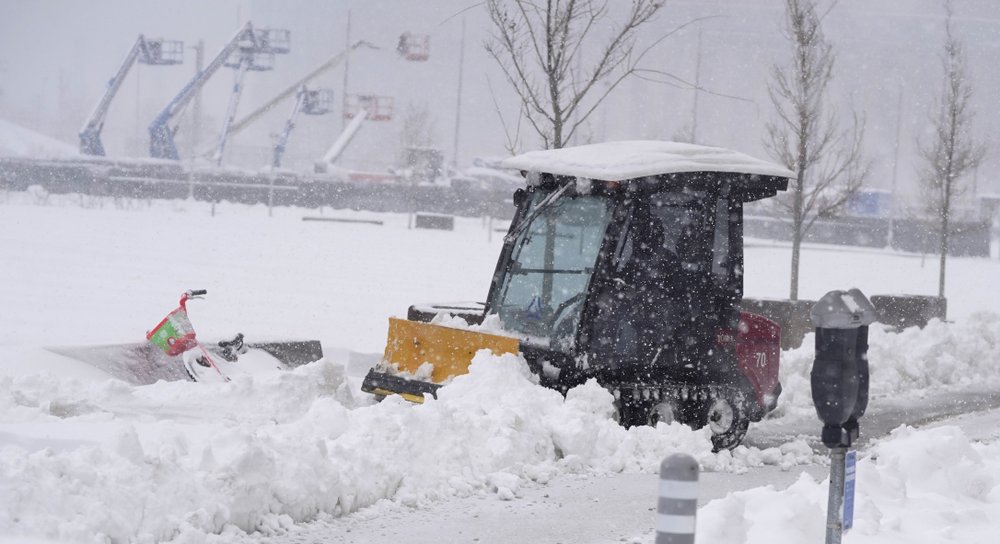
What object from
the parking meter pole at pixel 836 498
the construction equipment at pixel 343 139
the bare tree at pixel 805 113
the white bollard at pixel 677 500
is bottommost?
the parking meter pole at pixel 836 498

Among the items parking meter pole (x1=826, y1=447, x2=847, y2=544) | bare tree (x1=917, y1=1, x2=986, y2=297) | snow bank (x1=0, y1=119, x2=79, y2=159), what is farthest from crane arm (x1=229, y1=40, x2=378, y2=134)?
parking meter pole (x1=826, y1=447, x2=847, y2=544)

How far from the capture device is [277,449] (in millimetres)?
6340

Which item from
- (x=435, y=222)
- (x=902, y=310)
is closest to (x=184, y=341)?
(x=902, y=310)

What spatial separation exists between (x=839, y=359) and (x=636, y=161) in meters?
4.03

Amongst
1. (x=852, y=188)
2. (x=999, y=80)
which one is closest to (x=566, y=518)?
(x=852, y=188)

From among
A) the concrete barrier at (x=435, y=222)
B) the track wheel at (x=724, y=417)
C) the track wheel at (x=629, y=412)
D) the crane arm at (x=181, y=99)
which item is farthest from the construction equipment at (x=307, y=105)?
the track wheel at (x=629, y=412)

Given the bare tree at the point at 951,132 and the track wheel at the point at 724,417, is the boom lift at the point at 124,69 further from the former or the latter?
the track wheel at the point at 724,417

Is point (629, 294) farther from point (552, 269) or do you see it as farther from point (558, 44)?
point (558, 44)

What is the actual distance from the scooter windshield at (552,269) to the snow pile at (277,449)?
0.59m

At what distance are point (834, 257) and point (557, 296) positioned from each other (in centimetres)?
3134

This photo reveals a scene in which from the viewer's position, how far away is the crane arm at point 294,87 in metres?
56.5

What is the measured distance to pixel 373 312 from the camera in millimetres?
18406

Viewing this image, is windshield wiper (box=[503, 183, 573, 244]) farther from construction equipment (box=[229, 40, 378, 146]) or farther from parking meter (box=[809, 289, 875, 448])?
construction equipment (box=[229, 40, 378, 146])

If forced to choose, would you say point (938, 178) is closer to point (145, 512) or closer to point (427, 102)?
point (145, 512)
